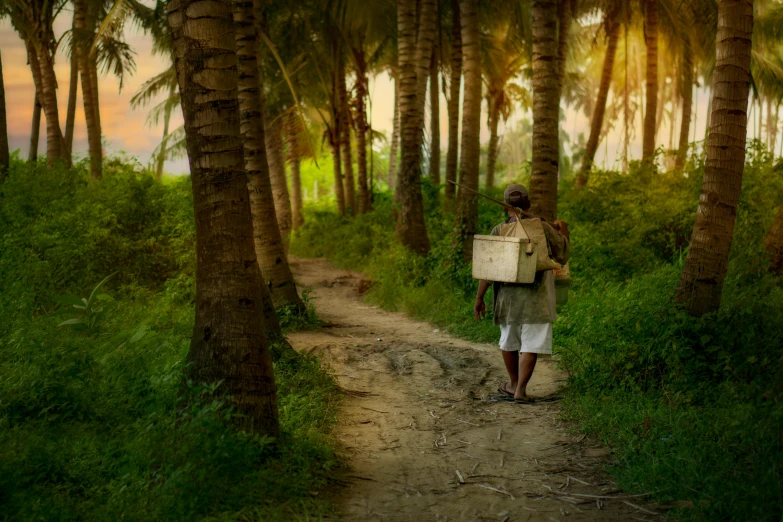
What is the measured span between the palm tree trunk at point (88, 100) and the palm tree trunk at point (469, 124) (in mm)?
8086

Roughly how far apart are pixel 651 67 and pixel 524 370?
14.6 metres

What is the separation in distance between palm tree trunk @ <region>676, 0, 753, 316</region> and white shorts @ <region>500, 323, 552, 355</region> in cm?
127

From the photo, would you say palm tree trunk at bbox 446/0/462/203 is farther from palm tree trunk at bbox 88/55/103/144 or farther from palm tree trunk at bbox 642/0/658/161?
palm tree trunk at bbox 88/55/103/144

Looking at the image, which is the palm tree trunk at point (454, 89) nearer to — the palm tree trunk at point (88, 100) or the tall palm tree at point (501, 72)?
the tall palm tree at point (501, 72)

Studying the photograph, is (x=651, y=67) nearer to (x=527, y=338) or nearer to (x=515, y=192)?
(x=515, y=192)

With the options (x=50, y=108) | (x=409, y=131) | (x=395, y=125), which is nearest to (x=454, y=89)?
(x=409, y=131)

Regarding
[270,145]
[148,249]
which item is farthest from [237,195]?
[270,145]

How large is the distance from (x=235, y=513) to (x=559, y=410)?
3474 mm

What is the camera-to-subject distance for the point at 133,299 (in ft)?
34.4

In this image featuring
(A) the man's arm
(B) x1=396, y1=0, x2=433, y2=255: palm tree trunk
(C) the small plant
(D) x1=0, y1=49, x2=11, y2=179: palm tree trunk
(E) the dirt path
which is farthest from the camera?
(B) x1=396, y1=0, x2=433, y2=255: palm tree trunk

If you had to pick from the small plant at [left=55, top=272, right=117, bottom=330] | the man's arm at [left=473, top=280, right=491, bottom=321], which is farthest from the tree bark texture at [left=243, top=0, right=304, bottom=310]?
the man's arm at [left=473, top=280, right=491, bottom=321]

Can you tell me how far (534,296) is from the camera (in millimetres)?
6648

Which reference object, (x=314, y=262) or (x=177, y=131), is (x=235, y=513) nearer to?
(x=314, y=262)

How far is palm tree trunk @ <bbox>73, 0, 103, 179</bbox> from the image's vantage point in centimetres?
1600
